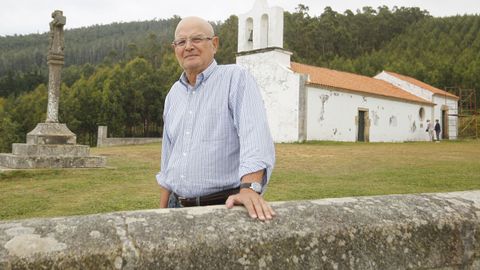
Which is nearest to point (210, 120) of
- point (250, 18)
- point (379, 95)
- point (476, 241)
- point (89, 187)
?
point (476, 241)

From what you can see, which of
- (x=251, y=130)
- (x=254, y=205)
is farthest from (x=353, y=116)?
(x=254, y=205)

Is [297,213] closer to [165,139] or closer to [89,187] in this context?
[165,139]

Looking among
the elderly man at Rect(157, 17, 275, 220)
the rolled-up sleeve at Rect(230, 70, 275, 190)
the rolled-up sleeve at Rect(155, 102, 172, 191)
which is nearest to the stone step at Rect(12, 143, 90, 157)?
the rolled-up sleeve at Rect(155, 102, 172, 191)

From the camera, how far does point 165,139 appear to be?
8.43 ft

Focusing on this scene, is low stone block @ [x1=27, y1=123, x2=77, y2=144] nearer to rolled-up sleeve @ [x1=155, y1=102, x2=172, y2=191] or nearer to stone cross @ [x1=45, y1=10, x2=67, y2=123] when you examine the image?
stone cross @ [x1=45, y1=10, x2=67, y2=123]

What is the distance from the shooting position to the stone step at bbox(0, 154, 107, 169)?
10148mm

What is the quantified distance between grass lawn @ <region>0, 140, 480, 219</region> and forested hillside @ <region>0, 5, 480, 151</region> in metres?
24.9

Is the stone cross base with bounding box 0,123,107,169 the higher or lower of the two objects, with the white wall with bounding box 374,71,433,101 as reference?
lower

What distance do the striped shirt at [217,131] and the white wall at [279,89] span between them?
63.2 ft

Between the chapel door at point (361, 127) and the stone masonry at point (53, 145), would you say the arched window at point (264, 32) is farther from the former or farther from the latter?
the stone masonry at point (53, 145)

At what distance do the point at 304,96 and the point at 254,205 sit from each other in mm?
20122

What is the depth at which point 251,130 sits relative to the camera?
6.45 ft

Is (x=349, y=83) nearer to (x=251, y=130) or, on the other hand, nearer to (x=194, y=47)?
(x=194, y=47)

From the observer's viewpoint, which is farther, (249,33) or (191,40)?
(249,33)
